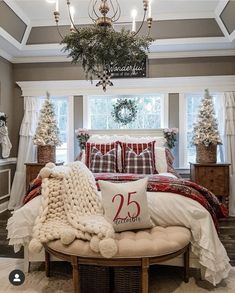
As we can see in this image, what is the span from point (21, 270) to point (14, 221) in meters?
0.54

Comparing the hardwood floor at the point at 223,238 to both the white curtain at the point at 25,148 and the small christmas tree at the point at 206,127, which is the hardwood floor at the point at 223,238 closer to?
the white curtain at the point at 25,148

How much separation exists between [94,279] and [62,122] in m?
3.62

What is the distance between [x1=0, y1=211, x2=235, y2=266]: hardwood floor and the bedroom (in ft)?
0.49

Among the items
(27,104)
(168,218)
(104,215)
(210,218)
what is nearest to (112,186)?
(104,215)

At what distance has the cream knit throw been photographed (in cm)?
206

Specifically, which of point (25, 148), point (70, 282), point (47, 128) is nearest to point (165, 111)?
point (47, 128)

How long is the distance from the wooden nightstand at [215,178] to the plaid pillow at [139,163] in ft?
2.83

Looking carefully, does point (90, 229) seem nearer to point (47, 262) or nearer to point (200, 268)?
point (47, 262)

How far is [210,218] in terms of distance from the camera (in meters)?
2.48

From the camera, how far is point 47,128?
4.87 meters

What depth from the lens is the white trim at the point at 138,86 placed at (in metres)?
5.01

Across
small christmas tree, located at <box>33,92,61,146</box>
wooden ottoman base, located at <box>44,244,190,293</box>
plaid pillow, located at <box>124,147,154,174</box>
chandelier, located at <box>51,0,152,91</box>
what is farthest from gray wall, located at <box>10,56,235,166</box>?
wooden ottoman base, located at <box>44,244,190,293</box>

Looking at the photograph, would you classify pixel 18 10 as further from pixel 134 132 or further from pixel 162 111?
pixel 162 111

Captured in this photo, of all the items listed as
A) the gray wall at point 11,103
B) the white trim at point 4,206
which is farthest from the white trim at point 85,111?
the white trim at point 4,206
